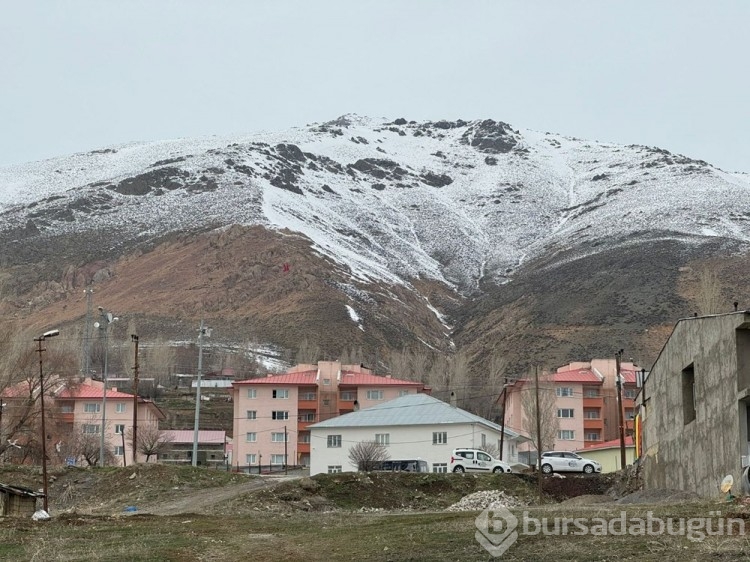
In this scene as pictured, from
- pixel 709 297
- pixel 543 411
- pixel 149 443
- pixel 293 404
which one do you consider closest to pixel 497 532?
pixel 149 443

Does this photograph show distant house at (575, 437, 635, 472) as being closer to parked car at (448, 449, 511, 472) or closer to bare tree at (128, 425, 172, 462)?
parked car at (448, 449, 511, 472)

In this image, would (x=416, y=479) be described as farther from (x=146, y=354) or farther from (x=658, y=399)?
(x=146, y=354)

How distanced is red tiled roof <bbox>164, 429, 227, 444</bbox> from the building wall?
31.8m

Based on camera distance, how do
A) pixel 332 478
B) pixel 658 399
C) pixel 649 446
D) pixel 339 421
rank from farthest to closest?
1. pixel 339 421
2. pixel 332 478
3. pixel 649 446
4. pixel 658 399

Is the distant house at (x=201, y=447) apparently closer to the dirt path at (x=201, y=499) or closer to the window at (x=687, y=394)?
the dirt path at (x=201, y=499)

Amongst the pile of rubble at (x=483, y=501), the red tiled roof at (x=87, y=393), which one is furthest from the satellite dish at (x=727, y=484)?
the red tiled roof at (x=87, y=393)

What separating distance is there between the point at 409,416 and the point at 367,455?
944cm

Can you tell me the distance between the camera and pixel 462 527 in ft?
75.1

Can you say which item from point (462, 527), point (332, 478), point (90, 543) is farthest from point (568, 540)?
point (332, 478)

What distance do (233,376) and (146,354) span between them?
13.2 metres

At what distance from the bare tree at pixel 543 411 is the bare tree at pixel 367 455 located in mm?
24999

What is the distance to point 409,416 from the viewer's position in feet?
265

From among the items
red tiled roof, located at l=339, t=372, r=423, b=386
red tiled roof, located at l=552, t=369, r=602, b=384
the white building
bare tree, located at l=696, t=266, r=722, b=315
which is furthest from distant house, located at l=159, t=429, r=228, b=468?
bare tree, located at l=696, t=266, r=722, b=315

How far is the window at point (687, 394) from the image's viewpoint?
3525 centimetres
